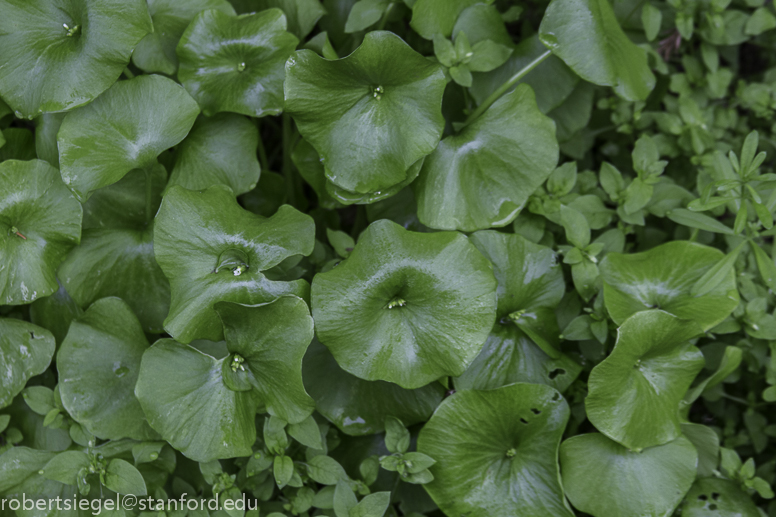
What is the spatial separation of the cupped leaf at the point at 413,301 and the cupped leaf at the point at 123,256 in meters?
0.44

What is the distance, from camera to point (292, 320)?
99 centimetres

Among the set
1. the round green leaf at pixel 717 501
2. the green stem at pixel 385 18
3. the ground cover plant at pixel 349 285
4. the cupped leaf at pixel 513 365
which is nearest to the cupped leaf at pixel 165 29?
the ground cover plant at pixel 349 285

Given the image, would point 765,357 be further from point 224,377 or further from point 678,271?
point 224,377

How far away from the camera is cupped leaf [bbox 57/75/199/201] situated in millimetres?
1123

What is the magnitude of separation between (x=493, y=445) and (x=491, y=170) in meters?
0.59

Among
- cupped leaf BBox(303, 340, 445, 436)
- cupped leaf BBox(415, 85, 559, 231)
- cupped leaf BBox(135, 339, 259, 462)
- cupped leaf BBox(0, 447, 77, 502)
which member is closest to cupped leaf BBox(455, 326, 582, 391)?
cupped leaf BBox(303, 340, 445, 436)

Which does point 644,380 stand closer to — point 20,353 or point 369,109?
point 369,109

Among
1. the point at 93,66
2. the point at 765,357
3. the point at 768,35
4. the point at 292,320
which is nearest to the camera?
the point at 292,320

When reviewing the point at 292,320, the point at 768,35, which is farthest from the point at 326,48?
the point at 768,35

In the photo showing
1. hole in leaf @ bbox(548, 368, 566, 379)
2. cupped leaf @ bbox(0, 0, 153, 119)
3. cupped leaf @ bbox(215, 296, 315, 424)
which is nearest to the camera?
cupped leaf @ bbox(215, 296, 315, 424)

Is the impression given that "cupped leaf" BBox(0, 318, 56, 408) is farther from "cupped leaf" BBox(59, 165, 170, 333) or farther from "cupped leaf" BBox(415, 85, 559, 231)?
"cupped leaf" BBox(415, 85, 559, 231)

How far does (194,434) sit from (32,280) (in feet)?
1.57

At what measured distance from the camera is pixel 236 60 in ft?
3.96

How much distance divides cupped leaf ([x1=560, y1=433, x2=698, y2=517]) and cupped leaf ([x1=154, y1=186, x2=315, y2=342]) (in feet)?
2.22
